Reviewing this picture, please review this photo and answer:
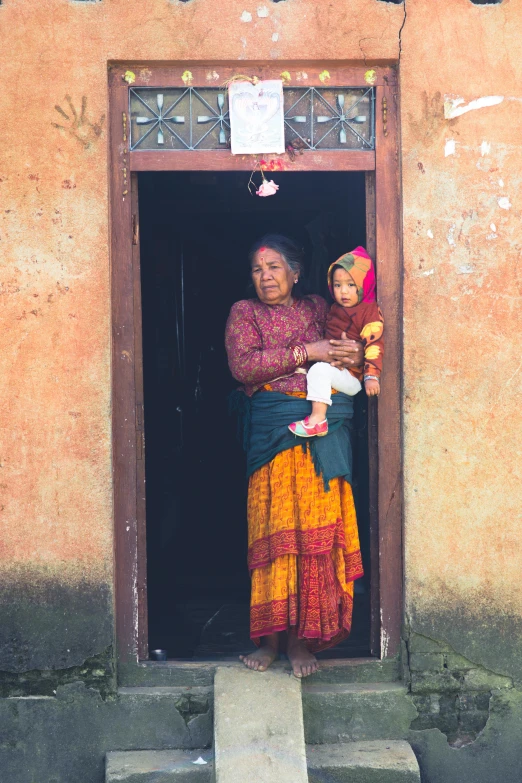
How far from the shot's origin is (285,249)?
413cm

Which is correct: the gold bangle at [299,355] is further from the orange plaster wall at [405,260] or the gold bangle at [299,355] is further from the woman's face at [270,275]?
the orange plaster wall at [405,260]

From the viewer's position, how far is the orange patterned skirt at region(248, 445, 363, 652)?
3.95 meters

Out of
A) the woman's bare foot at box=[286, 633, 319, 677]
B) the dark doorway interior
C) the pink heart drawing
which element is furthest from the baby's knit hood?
the woman's bare foot at box=[286, 633, 319, 677]

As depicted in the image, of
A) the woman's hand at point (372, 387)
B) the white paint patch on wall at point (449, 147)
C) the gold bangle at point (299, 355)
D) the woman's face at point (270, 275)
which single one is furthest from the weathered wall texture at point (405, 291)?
the woman's face at point (270, 275)

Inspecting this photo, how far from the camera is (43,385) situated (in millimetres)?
3896

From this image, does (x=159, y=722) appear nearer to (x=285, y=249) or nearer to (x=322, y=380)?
(x=322, y=380)

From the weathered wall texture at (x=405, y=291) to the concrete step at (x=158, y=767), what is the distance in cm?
48

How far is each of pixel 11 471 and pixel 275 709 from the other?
150cm

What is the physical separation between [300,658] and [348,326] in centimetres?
147

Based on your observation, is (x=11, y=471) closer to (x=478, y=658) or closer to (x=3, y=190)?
(x=3, y=190)

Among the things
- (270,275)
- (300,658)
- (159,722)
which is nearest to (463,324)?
(270,275)

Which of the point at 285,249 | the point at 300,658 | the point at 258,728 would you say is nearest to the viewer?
the point at 258,728

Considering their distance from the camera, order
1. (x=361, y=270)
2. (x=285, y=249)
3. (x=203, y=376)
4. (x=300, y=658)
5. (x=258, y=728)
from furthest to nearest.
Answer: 1. (x=203, y=376)
2. (x=285, y=249)
3. (x=300, y=658)
4. (x=361, y=270)
5. (x=258, y=728)

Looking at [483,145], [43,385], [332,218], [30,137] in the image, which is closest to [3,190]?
[30,137]
